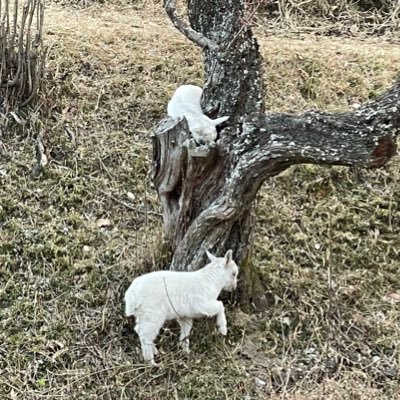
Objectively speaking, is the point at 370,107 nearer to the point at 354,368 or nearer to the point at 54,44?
the point at 354,368

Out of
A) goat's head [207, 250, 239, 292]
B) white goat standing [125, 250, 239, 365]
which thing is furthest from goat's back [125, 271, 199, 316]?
goat's head [207, 250, 239, 292]

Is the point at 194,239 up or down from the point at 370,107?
down

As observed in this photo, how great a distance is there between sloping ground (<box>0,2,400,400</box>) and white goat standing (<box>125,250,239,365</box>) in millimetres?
154

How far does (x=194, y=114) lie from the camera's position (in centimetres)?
291

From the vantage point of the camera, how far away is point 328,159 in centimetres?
270

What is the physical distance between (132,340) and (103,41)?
253cm

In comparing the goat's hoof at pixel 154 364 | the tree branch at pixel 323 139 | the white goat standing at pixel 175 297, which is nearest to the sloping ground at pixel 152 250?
the goat's hoof at pixel 154 364

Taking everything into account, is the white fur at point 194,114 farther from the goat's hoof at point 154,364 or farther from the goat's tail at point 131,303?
the goat's hoof at point 154,364

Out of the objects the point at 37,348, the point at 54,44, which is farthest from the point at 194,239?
the point at 54,44

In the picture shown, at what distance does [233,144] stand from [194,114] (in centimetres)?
21

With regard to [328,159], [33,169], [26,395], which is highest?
[328,159]

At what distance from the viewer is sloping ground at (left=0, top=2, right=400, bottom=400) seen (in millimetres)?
2854

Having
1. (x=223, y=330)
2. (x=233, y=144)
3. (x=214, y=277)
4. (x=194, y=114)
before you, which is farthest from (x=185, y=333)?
(x=194, y=114)

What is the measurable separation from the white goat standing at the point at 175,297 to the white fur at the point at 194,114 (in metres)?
0.46
